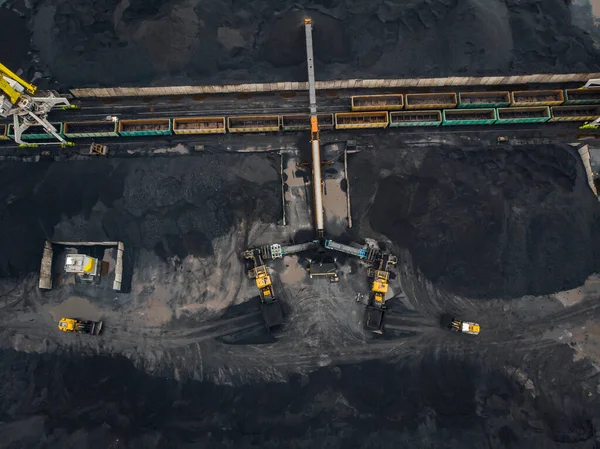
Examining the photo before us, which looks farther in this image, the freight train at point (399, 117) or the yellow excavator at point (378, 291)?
the freight train at point (399, 117)

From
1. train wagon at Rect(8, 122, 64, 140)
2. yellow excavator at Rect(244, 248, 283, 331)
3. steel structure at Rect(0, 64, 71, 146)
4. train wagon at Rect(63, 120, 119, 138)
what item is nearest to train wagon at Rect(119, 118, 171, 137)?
train wagon at Rect(63, 120, 119, 138)

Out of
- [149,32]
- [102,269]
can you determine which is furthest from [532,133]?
[102,269]

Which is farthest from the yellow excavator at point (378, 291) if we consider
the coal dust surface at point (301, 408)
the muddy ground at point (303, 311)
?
the coal dust surface at point (301, 408)

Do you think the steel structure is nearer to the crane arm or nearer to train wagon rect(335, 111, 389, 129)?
the crane arm

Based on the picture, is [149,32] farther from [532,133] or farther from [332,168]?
[532,133]

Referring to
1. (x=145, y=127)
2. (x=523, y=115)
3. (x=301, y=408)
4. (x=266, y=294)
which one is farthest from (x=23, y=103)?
(x=523, y=115)

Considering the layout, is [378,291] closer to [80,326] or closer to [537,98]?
[80,326]

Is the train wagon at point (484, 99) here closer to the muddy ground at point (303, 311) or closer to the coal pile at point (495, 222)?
the muddy ground at point (303, 311)
